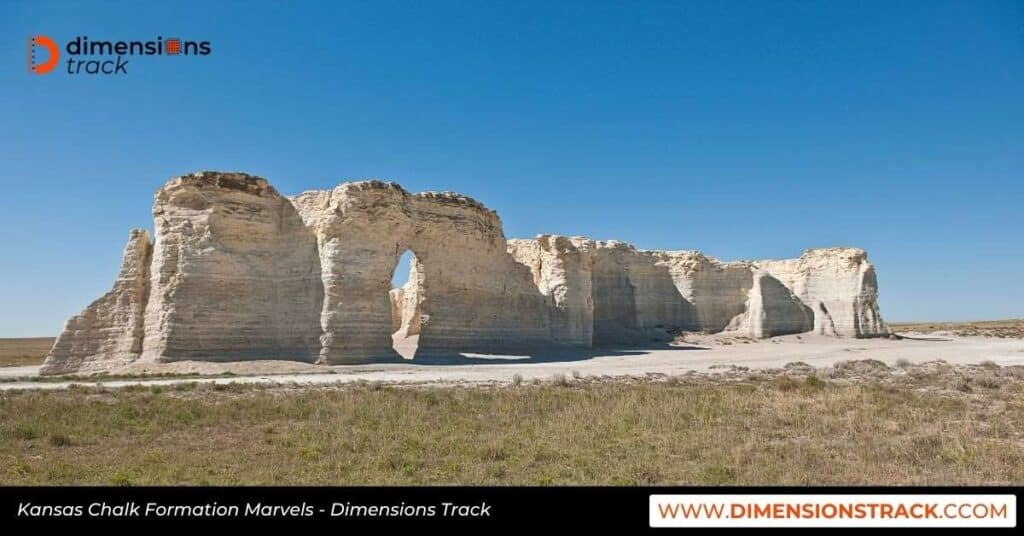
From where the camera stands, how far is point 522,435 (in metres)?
10.9

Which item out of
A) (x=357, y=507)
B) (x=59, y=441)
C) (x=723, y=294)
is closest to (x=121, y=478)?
(x=59, y=441)

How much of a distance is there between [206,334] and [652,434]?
69.0ft

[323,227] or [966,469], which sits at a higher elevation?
[323,227]

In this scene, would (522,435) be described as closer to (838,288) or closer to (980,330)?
(838,288)

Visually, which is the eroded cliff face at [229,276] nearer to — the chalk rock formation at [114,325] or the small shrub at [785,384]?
the chalk rock formation at [114,325]

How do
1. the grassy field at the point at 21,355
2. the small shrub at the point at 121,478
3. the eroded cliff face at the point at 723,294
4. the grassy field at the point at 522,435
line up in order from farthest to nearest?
the eroded cliff face at the point at 723,294
the grassy field at the point at 21,355
the grassy field at the point at 522,435
the small shrub at the point at 121,478

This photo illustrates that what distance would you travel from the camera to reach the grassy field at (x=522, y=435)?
8.25 meters

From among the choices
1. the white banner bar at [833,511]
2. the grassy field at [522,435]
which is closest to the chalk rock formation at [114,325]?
the grassy field at [522,435]

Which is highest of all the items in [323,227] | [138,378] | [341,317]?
[323,227]

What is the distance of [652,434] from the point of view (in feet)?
35.4

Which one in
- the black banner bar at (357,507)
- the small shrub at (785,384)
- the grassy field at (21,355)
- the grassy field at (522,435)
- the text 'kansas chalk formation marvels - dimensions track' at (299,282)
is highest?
the text 'kansas chalk formation marvels - dimensions track' at (299,282)

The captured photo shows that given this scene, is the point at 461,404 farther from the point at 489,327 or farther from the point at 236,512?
the point at 489,327

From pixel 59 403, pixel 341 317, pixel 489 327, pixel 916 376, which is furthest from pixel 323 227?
pixel 916 376

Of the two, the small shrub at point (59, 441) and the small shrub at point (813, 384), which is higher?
the small shrub at point (59, 441)
